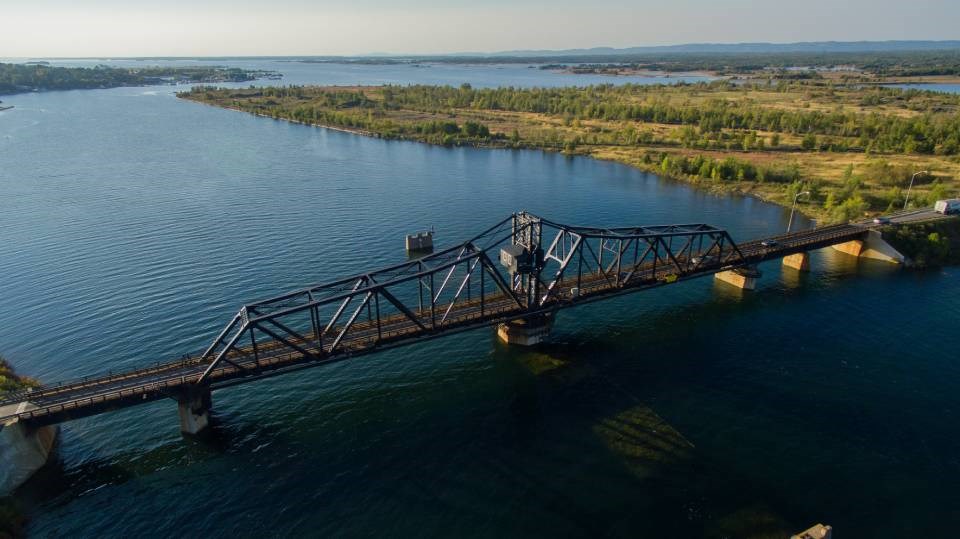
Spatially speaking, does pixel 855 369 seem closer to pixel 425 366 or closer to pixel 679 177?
pixel 425 366

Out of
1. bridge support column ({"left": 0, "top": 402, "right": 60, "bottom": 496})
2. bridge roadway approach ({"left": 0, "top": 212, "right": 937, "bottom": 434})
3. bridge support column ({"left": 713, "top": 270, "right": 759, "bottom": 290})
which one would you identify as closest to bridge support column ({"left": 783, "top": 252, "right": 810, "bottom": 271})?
bridge roadway approach ({"left": 0, "top": 212, "right": 937, "bottom": 434})

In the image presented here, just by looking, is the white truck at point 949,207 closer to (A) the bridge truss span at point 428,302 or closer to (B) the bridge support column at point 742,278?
(B) the bridge support column at point 742,278

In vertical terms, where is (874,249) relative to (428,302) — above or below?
above

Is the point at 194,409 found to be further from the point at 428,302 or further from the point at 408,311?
the point at 428,302

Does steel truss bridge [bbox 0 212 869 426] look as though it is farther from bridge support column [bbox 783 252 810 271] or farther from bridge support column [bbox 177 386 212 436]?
bridge support column [bbox 783 252 810 271]

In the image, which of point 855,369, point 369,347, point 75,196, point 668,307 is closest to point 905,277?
point 855,369

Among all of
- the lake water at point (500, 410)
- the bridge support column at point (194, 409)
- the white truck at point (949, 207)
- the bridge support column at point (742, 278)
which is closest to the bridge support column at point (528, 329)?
the lake water at point (500, 410)

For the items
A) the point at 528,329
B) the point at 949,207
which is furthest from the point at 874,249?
the point at 528,329
